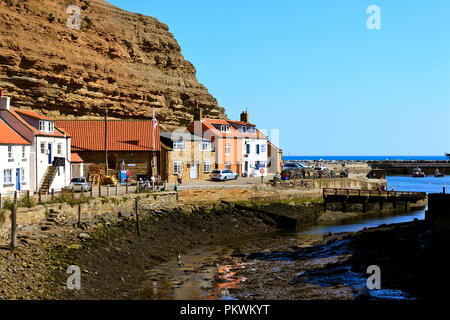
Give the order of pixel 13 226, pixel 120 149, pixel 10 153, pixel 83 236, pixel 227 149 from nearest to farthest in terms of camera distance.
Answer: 1. pixel 13 226
2. pixel 83 236
3. pixel 10 153
4. pixel 120 149
5. pixel 227 149

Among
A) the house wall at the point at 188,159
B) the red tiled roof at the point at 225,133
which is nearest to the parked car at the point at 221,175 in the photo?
the house wall at the point at 188,159

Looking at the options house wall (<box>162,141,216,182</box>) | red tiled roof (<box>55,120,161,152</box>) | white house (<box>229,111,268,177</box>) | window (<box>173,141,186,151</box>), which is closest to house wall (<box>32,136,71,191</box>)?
red tiled roof (<box>55,120,161,152</box>)

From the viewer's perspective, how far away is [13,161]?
3712 cm

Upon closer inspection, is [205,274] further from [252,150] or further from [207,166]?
[252,150]

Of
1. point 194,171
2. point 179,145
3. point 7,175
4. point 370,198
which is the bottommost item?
point 370,198

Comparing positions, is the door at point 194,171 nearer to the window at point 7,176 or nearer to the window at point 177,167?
the window at point 177,167

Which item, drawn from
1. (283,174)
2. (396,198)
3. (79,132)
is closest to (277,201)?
(283,174)

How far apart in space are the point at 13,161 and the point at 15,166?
16.2 inches

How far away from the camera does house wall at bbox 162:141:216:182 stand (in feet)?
176

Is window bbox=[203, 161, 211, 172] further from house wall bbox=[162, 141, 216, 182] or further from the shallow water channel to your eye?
the shallow water channel

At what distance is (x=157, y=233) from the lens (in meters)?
37.7

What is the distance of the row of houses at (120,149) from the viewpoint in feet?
129

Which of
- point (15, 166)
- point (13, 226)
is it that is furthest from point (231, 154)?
point (13, 226)
